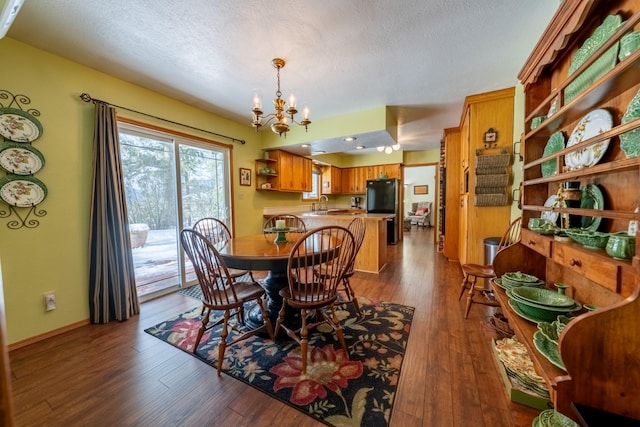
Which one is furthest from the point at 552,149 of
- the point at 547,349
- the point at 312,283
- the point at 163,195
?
the point at 163,195

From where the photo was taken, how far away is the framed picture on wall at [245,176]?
397 cm

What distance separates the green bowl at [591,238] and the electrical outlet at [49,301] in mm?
3712

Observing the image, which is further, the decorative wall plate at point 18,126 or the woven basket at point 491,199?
the woven basket at point 491,199

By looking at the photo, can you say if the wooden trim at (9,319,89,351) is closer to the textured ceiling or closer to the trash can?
the textured ceiling

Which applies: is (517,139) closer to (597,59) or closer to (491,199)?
→ (491,199)

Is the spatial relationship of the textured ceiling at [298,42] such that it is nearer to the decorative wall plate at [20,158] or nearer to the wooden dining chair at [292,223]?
the decorative wall plate at [20,158]

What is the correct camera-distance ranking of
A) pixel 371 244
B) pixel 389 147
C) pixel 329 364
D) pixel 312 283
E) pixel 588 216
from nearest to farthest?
pixel 588 216 < pixel 329 364 < pixel 312 283 < pixel 371 244 < pixel 389 147

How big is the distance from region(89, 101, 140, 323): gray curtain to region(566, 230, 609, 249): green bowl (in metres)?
3.42

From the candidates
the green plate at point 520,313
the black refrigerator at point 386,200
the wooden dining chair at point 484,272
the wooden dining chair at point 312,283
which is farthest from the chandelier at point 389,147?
the green plate at point 520,313

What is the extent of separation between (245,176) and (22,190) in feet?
8.08

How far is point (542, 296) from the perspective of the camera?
1321mm

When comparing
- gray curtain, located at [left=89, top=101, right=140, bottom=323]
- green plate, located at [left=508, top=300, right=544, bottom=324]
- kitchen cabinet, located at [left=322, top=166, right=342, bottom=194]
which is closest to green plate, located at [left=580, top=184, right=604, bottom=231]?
green plate, located at [left=508, top=300, right=544, bottom=324]

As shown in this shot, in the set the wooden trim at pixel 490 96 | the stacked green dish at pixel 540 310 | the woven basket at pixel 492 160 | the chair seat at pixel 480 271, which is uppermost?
the wooden trim at pixel 490 96

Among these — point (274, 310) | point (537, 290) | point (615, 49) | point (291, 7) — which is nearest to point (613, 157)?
point (615, 49)
